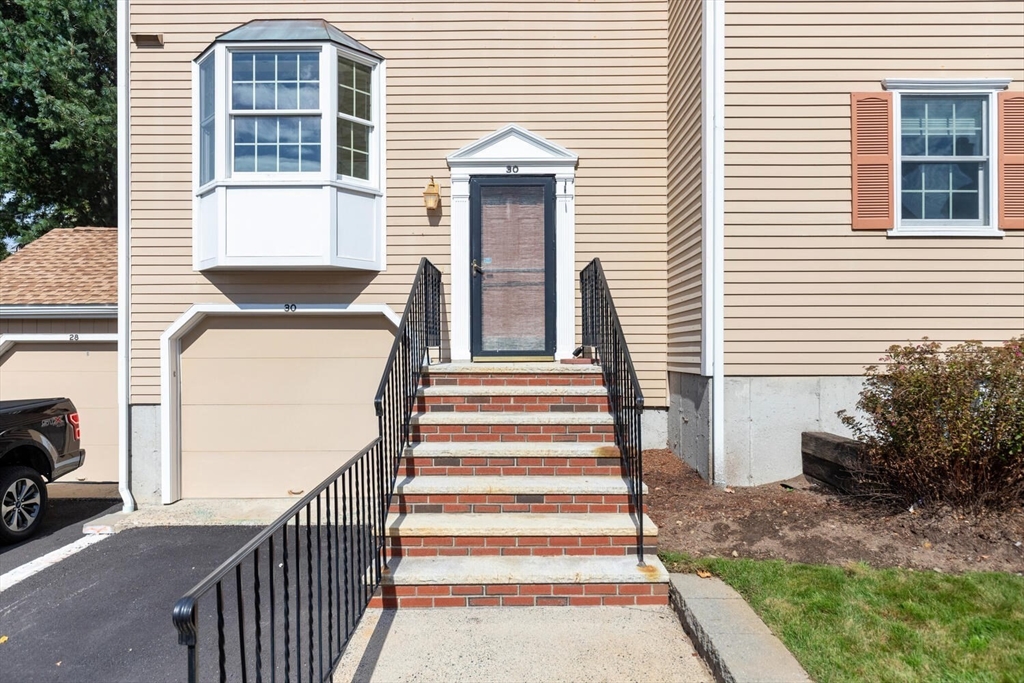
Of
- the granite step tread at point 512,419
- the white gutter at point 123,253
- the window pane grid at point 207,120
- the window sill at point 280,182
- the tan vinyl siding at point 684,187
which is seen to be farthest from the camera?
the white gutter at point 123,253

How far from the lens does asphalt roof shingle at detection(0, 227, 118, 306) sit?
686 centimetres

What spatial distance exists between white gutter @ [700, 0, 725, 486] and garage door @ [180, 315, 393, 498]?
3.32 m

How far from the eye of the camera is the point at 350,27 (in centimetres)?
604

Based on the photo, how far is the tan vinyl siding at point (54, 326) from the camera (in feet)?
22.4

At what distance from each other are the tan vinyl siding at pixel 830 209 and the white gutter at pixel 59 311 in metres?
6.87

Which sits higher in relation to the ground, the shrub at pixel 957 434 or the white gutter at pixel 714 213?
the white gutter at pixel 714 213

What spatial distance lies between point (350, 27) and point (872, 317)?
5.88 meters

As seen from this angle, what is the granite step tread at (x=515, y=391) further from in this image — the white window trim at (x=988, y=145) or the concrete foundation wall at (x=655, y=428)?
the white window trim at (x=988, y=145)

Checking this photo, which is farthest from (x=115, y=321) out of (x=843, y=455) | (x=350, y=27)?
(x=843, y=455)

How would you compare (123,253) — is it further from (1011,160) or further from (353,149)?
(1011,160)

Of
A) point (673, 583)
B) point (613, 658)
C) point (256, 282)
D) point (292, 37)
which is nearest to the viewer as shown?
point (613, 658)

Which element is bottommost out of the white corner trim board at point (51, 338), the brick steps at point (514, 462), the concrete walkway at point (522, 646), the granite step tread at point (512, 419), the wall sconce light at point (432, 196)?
the concrete walkway at point (522, 646)

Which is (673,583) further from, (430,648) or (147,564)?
(147,564)

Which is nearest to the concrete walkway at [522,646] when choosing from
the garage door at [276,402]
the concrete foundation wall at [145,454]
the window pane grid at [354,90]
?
the garage door at [276,402]
